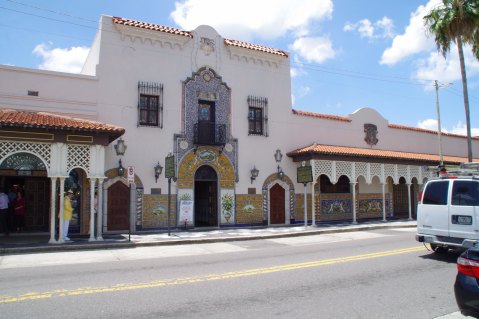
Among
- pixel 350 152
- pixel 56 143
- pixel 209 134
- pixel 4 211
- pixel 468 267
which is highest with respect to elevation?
pixel 209 134

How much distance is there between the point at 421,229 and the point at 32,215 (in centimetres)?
1464

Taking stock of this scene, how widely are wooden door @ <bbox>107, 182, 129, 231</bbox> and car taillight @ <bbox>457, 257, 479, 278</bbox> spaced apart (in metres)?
14.2

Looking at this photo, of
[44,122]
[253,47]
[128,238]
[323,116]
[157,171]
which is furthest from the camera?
[323,116]

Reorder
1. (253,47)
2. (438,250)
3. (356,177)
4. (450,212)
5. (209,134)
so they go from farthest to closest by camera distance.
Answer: (356,177) → (253,47) → (209,134) → (438,250) → (450,212)

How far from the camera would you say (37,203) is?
53.9ft

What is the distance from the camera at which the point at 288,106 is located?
21.9 meters

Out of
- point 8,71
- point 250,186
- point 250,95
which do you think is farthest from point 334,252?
point 8,71

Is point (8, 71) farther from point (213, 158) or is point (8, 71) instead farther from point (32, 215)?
point (213, 158)

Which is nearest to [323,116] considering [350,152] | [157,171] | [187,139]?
[350,152]

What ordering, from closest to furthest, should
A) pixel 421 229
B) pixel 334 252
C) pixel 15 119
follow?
pixel 421 229 < pixel 334 252 < pixel 15 119

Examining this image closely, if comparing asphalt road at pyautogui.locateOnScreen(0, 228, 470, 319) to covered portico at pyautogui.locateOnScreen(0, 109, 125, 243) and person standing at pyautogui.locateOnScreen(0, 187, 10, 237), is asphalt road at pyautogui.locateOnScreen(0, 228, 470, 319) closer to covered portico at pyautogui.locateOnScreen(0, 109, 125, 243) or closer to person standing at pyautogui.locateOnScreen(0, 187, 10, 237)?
covered portico at pyautogui.locateOnScreen(0, 109, 125, 243)

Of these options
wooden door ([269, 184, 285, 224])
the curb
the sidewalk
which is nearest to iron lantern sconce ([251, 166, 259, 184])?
wooden door ([269, 184, 285, 224])

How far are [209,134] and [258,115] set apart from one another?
3384 mm

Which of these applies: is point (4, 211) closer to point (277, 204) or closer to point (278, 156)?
point (277, 204)
